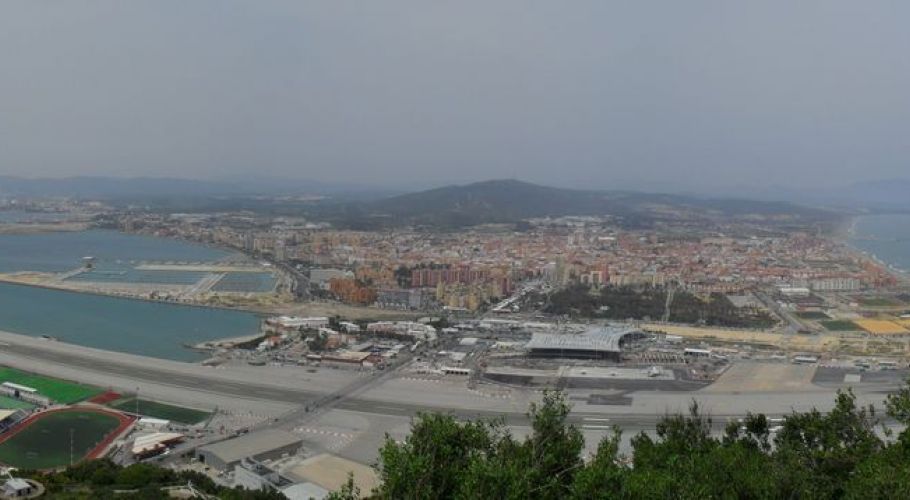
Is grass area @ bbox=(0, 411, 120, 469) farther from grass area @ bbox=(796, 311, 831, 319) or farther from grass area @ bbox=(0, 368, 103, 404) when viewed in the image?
grass area @ bbox=(796, 311, 831, 319)


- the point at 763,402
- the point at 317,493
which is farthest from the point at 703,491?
the point at 763,402

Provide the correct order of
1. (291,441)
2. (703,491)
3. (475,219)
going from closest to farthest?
(703,491) → (291,441) → (475,219)

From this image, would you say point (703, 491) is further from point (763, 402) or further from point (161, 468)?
point (763, 402)

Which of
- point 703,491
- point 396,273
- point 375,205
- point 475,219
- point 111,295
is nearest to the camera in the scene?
point 703,491

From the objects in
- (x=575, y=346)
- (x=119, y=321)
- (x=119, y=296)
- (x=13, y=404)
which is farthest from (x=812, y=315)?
(x=119, y=296)

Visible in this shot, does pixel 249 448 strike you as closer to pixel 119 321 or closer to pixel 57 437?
pixel 57 437

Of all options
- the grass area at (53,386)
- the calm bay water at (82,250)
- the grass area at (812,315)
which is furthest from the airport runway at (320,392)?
the calm bay water at (82,250)
